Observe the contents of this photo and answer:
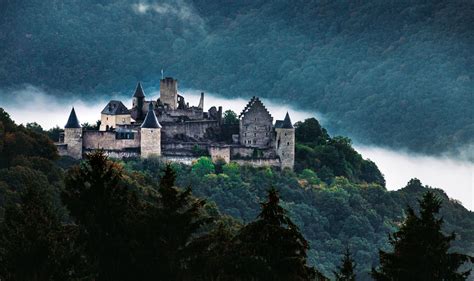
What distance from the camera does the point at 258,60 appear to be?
169625 millimetres

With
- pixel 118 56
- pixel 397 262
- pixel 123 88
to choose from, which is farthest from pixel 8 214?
pixel 118 56

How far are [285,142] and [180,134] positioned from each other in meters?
5.22

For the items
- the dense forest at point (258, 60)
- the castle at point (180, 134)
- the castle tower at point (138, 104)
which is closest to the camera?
the castle at point (180, 134)

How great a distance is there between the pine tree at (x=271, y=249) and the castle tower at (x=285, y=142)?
181 feet

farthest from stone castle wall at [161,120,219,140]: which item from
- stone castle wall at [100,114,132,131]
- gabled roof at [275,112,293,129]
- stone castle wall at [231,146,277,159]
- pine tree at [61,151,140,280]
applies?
pine tree at [61,151,140,280]

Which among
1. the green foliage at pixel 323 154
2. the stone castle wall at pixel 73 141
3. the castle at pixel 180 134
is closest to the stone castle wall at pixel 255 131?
the castle at pixel 180 134

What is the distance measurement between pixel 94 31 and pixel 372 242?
85.7 metres

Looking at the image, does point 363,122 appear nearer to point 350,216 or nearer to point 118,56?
point 118,56

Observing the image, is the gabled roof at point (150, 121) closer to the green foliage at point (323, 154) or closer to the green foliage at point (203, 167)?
the green foliage at point (203, 167)

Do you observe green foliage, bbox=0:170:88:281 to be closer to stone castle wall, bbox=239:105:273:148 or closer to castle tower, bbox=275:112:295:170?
castle tower, bbox=275:112:295:170

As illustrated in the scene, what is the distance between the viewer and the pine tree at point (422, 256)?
87.9ft

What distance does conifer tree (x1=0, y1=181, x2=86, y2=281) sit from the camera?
78.4ft

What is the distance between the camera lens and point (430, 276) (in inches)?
1053

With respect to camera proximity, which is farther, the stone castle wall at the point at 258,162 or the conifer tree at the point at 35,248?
the stone castle wall at the point at 258,162
